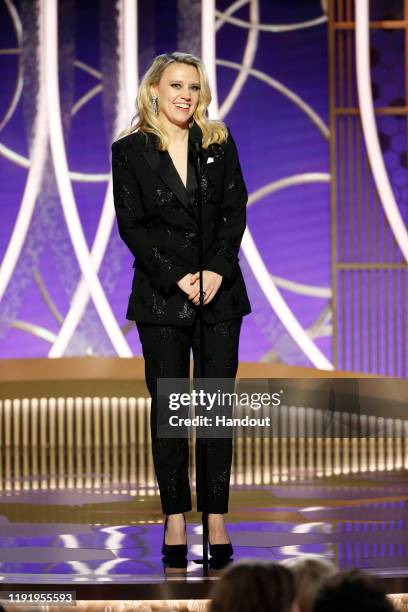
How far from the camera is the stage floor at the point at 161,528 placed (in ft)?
7.24

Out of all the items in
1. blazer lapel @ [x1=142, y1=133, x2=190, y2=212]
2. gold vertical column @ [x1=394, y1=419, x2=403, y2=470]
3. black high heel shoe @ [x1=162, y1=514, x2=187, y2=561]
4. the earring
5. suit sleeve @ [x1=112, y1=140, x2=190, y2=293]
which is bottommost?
gold vertical column @ [x1=394, y1=419, x2=403, y2=470]

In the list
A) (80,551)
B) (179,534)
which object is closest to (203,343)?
(179,534)

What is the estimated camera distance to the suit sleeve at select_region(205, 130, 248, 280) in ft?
7.97

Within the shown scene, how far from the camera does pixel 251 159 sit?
6.27m

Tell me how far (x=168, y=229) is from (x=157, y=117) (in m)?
0.26

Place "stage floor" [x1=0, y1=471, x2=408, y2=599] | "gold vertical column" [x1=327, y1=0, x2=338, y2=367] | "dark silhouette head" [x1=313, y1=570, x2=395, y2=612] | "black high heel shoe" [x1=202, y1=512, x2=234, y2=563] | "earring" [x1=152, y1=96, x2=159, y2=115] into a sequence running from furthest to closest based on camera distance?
"gold vertical column" [x1=327, y1=0, x2=338, y2=367], "earring" [x1=152, y1=96, x2=159, y2=115], "black high heel shoe" [x1=202, y1=512, x2=234, y2=563], "stage floor" [x1=0, y1=471, x2=408, y2=599], "dark silhouette head" [x1=313, y1=570, x2=395, y2=612]

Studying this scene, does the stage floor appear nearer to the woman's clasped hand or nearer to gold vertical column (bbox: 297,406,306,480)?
gold vertical column (bbox: 297,406,306,480)

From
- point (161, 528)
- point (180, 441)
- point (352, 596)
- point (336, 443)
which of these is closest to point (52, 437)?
point (336, 443)

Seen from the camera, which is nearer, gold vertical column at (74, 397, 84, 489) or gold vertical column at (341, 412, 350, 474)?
gold vertical column at (341, 412, 350, 474)

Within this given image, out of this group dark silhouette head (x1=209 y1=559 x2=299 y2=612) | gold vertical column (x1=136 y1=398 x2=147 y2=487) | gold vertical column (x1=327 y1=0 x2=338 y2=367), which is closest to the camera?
dark silhouette head (x1=209 y1=559 x2=299 y2=612)

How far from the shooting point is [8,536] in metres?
2.79

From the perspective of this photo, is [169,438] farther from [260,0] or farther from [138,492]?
[260,0]

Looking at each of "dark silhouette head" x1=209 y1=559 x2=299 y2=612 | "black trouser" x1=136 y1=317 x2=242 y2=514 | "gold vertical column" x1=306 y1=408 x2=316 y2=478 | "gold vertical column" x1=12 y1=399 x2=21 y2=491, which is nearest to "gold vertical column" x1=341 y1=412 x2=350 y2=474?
"gold vertical column" x1=306 y1=408 x2=316 y2=478

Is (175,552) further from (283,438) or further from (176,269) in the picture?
(283,438)
